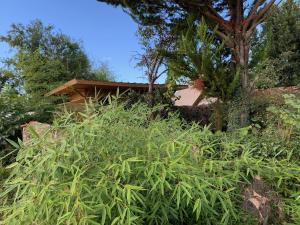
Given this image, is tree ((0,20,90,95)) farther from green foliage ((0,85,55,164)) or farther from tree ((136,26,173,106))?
green foliage ((0,85,55,164))

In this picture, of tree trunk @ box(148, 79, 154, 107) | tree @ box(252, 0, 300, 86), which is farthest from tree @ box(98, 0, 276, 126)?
tree @ box(252, 0, 300, 86)

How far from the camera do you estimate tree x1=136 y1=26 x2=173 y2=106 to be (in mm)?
11469

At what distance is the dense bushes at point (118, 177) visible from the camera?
2254 mm

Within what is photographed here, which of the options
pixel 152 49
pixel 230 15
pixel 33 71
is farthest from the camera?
pixel 33 71

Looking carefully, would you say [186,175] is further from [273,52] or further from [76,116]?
[273,52]

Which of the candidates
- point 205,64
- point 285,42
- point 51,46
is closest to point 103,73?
point 51,46

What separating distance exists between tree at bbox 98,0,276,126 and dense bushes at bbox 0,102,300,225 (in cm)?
593

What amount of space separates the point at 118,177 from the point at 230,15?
850cm

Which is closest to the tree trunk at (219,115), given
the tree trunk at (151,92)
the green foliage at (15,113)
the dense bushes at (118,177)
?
the tree trunk at (151,92)

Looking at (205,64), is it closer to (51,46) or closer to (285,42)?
(285,42)

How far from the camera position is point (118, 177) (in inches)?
93.0

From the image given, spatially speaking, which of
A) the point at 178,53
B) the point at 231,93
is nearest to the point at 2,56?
the point at 178,53

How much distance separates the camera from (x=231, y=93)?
337 inches

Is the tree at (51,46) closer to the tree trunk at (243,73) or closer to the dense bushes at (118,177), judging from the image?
the tree trunk at (243,73)
